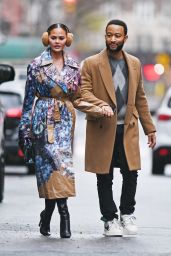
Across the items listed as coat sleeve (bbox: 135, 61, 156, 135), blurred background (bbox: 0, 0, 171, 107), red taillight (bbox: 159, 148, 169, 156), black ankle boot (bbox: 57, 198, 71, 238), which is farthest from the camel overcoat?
blurred background (bbox: 0, 0, 171, 107)

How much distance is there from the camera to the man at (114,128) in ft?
41.0

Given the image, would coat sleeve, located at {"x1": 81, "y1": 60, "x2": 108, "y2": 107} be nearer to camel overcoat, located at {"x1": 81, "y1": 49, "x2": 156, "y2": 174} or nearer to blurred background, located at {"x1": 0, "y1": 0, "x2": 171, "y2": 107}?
camel overcoat, located at {"x1": 81, "y1": 49, "x2": 156, "y2": 174}

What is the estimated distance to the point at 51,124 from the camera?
12172mm

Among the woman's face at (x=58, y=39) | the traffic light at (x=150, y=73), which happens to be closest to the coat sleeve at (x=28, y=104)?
the woman's face at (x=58, y=39)

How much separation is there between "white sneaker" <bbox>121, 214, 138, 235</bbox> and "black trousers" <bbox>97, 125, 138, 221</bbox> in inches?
2.6

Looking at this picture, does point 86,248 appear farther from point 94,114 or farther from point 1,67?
point 1,67

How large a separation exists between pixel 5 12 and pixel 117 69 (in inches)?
3394

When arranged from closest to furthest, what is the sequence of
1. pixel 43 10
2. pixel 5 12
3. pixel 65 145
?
1. pixel 65 145
2. pixel 43 10
3. pixel 5 12

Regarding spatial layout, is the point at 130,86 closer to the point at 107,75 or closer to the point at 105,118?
the point at 107,75

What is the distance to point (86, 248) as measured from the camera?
11.5m

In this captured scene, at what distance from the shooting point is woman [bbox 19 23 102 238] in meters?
12.2

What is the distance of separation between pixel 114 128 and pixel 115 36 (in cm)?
79

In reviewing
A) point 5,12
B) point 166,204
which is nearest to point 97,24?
point 5,12

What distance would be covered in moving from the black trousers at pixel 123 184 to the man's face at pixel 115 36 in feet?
2.38
